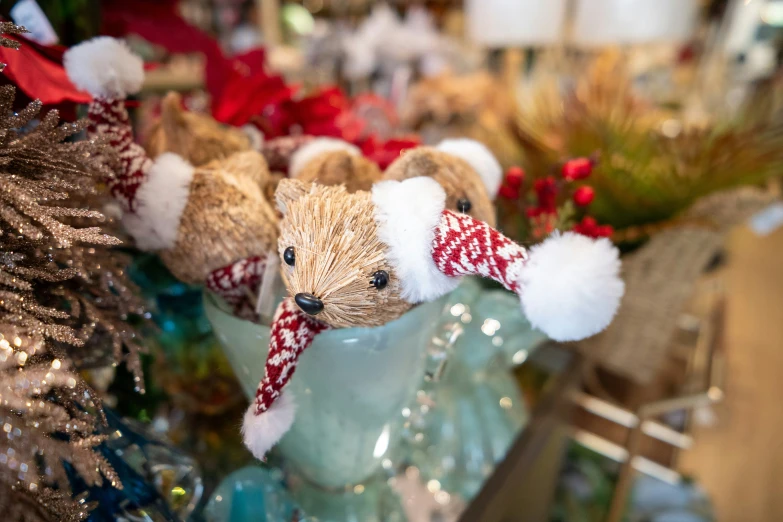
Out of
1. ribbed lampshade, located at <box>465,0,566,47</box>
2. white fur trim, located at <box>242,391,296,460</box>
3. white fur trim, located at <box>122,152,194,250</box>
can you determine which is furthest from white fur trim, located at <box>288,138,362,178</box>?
ribbed lampshade, located at <box>465,0,566,47</box>

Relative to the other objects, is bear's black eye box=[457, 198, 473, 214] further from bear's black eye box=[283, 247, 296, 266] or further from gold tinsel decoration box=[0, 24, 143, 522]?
gold tinsel decoration box=[0, 24, 143, 522]

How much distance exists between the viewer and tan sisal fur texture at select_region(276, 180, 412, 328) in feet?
0.95

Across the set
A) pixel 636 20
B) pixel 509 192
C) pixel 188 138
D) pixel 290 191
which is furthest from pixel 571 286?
pixel 636 20

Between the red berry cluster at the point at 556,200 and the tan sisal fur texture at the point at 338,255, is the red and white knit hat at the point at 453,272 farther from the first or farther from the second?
the red berry cluster at the point at 556,200

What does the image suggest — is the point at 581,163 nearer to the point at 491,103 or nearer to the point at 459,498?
the point at 459,498

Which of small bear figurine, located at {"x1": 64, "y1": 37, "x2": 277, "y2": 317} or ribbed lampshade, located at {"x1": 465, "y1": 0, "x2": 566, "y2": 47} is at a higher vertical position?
small bear figurine, located at {"x1": 64, "y1": 37, "x2": 277, "y2": 317}

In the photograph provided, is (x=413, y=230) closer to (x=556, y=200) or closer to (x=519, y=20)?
(x=556, y=200)

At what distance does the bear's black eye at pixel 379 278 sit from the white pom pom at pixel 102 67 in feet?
0.91

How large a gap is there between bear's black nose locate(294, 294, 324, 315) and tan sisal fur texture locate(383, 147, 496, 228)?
13 cm

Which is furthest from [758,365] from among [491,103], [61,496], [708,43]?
[61,496]

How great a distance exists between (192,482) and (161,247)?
0.22 meters

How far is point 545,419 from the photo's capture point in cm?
61

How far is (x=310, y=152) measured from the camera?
47 cm

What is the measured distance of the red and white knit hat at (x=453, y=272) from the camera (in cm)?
24
